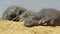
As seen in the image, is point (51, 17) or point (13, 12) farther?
point (13, 12)

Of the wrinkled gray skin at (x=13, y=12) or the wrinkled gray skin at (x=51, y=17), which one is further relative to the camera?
the wrinkled gray skin at (x=13, y=12)

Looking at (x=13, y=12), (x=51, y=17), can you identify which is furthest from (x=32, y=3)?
(x=51, y=17)

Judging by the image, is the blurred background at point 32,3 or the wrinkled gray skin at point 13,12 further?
the blurred background at point 32,3

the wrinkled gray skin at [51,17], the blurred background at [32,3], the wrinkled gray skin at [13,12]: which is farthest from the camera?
the blurred background at [32,3]

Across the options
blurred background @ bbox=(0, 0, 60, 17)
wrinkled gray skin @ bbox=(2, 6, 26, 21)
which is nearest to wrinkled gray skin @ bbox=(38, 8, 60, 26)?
wrinkled gray skin @ bbox=(2, 6, 26, 21)

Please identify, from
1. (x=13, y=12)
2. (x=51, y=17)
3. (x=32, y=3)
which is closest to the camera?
(x=51, y=17)

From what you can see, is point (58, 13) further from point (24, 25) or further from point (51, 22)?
point (24, 25)

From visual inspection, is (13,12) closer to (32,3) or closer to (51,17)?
(51,17)

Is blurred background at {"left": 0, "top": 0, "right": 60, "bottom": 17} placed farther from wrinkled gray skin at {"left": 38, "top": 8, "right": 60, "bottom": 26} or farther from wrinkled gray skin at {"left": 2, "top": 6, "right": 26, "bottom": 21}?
wrinkled gray skin at {"left": 38, "top": 8, "right": 60, "bottom": 26}

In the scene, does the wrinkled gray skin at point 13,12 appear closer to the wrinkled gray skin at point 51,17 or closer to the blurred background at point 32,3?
the wrinkled gray skin at point 51,17

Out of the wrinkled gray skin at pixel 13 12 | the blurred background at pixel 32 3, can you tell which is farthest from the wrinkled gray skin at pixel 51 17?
the blurred background at pixel 32 3

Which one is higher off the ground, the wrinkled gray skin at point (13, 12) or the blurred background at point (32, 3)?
the wrinkled gray skin at point (13, 12)

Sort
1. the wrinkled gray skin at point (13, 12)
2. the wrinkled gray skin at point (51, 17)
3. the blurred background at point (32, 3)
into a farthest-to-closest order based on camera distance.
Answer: the blurred background at point (32, 3)
the wrinkled gray skin at point (13, 12)
the wrinkled gray skin at point (51, 17)

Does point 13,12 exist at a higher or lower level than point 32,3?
higher
